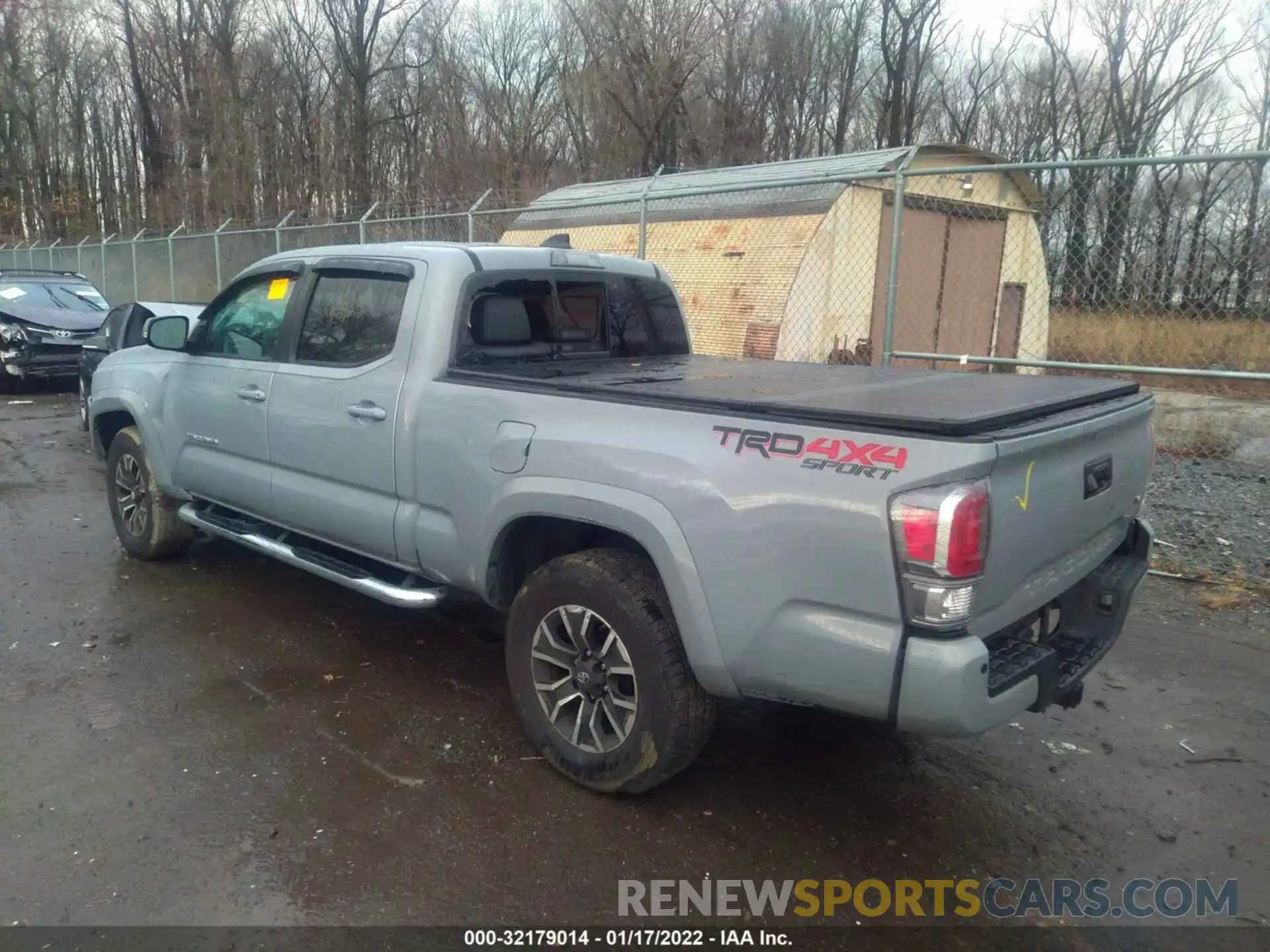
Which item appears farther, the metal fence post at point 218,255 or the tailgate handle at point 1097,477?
the metal fence post at point 218,255

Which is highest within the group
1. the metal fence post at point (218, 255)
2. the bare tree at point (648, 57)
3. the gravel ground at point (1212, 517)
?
the bare tree at point (648, 57)

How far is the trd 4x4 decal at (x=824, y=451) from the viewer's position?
8.10 ft

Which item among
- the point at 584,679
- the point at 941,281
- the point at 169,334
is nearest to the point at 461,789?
the point at 584,679

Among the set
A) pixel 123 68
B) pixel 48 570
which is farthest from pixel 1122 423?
pixel 123 68

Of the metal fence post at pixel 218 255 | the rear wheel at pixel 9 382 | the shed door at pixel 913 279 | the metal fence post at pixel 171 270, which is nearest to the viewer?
the shed door at pixel 913 279

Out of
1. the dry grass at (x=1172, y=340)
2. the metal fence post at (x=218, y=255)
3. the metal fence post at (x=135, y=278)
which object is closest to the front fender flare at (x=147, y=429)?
the dry grass at (x=1172, y=340)

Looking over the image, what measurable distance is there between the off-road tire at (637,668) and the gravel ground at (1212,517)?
14.2ft

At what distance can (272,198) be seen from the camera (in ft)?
107

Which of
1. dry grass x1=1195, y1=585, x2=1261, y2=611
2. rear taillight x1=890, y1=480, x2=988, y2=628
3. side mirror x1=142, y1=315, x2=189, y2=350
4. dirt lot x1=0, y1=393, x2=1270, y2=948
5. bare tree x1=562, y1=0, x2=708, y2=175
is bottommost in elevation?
dirt lot x1=0, y1=393, x2=1270, y2=948

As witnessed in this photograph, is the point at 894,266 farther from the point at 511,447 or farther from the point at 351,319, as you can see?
the point at 511,447

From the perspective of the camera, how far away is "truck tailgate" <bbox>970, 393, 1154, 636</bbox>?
251 centimetres

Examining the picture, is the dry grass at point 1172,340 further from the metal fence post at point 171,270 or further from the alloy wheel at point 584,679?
the metal fence post at point 171,270

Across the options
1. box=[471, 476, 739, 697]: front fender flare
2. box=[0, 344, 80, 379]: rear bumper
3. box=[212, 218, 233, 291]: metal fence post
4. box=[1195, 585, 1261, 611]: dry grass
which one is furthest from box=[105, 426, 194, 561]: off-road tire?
box=[212, 218, 233, 291]: metal fence post

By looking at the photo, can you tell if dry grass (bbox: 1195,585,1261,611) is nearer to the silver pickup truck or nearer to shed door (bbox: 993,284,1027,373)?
the silver pickup truck
